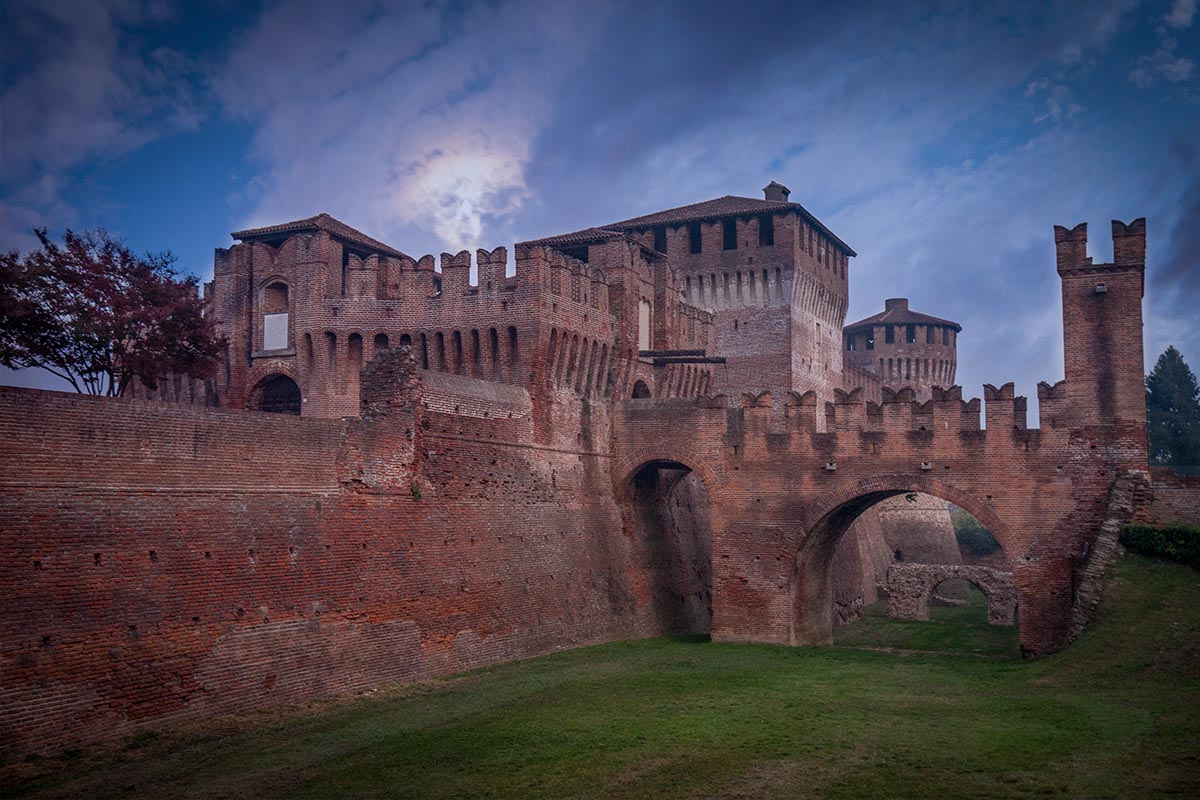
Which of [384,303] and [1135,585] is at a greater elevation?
[384,303]

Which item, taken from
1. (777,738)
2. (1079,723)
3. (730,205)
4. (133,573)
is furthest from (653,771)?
(730,205)

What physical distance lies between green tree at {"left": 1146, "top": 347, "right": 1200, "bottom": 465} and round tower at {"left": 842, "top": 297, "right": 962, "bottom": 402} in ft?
36.1

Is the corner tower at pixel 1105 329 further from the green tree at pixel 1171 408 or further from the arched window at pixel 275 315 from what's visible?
the green tree at pixel 1171 408

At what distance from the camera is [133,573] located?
1522 centimetres

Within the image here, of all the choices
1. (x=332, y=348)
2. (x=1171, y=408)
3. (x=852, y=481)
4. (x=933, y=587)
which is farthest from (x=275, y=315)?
(x=1171, y=408)

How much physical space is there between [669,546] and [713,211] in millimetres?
19542

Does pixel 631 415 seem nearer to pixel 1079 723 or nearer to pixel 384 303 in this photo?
pixel 384 303

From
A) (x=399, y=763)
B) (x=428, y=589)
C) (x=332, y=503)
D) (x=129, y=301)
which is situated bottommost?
(x=399, y=763)

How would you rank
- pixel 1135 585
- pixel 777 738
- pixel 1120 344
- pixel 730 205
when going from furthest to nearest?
pixel 730 205, pixel 1120 344, pixel 1135 585, pixel 777 738

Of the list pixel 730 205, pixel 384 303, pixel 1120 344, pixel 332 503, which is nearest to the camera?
pixel 332 503

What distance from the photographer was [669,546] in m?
31.6

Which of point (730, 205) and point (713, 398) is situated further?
point (730, 205)

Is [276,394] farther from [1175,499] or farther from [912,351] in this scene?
[912,351]

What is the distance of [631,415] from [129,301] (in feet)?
44.8
